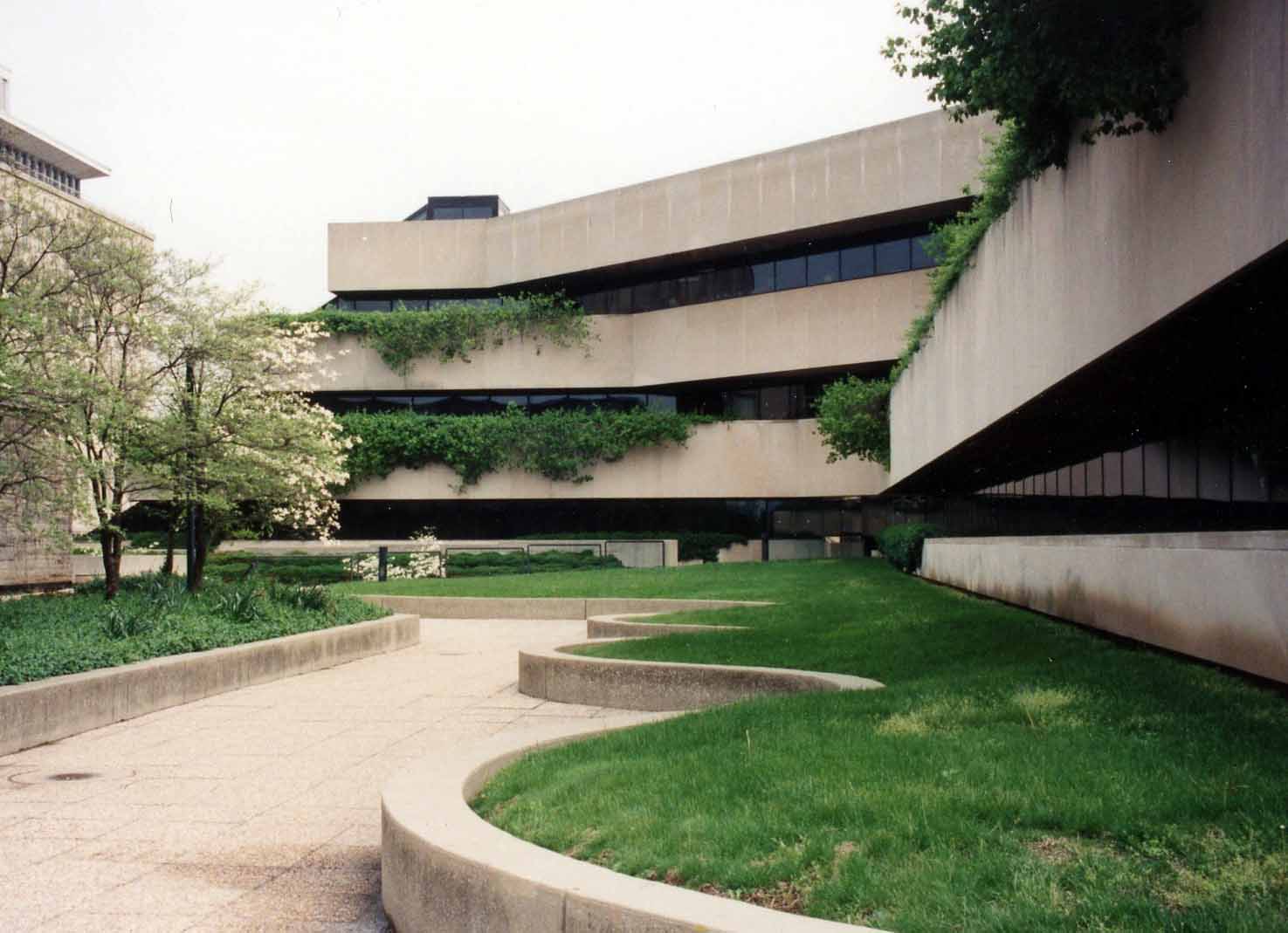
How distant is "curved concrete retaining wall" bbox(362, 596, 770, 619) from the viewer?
22.6m

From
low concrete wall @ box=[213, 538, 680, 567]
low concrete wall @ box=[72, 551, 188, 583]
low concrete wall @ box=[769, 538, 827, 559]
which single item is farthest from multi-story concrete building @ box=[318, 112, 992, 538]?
low concrete wall @ box=[72, 551, 188, 583]

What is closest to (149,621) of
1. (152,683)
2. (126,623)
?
(126,623)

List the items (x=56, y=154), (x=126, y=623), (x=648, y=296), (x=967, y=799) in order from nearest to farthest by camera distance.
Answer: (x=967, y=799) → (x=126, y=623) → (x=648, y=296) → (x=56, y=154)

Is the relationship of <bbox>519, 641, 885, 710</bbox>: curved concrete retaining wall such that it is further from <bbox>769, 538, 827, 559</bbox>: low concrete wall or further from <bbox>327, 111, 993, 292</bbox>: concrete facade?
<bbox>769, 538, 827, 559</bbox>: low concrete wall

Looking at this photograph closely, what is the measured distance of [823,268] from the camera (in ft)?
121

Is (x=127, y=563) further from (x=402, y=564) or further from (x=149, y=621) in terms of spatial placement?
(x=149, y=621)

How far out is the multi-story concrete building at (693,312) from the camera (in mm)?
34438

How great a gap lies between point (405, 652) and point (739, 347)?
2233 centimetres

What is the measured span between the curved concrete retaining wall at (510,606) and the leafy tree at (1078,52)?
586 inches

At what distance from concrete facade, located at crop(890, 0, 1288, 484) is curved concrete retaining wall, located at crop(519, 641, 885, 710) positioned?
323 centimetres

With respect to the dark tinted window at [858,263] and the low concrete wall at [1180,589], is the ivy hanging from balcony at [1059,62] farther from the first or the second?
the dark tinted window at [858,263]

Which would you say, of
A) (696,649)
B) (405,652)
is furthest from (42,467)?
(696,649)

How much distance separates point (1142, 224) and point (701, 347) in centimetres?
3186

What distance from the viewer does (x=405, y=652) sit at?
17.7 meters
